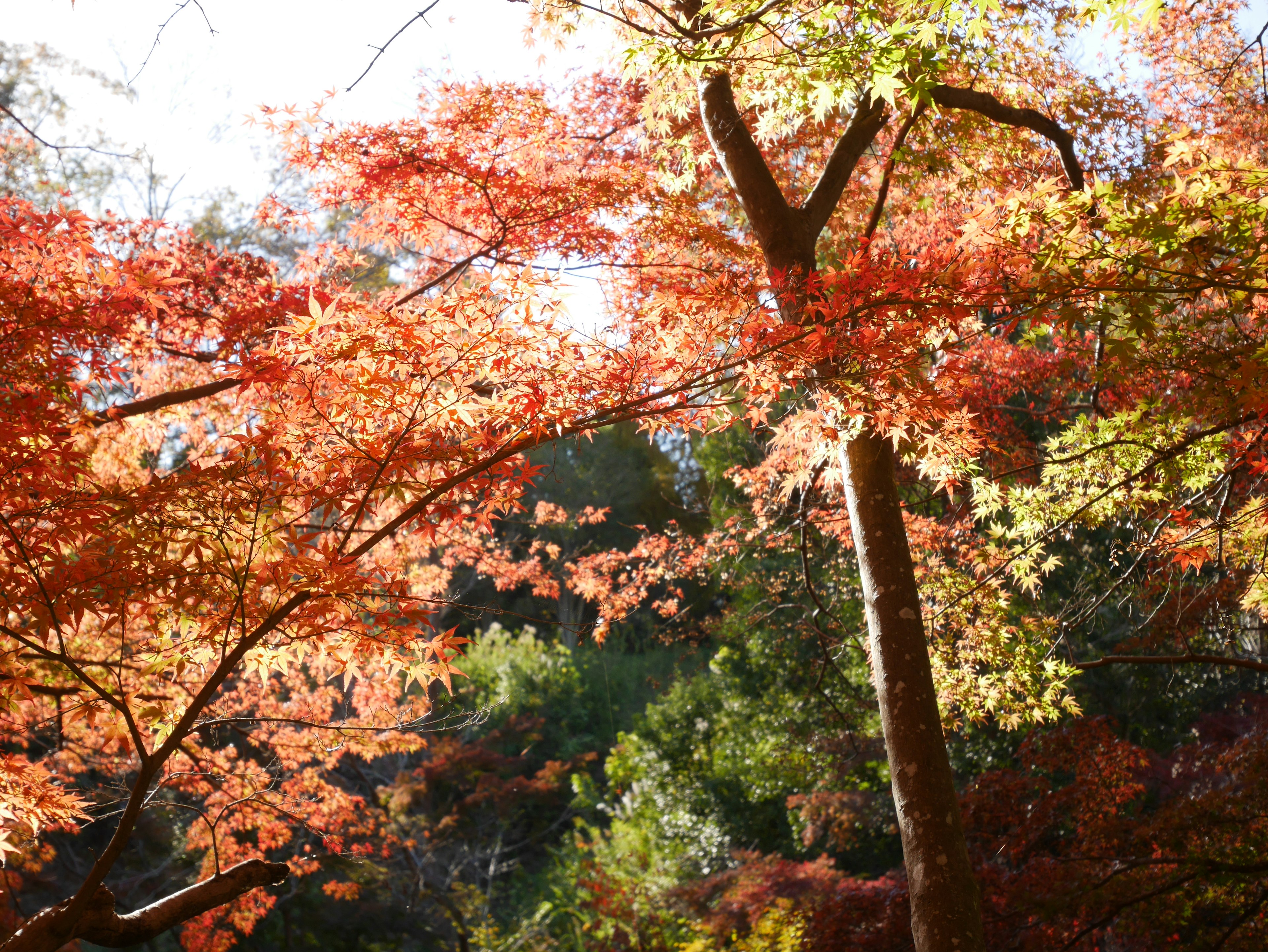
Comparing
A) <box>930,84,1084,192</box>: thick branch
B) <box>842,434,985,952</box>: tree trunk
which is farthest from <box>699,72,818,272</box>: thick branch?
<box>842,434,985,952</box>: tree trunk

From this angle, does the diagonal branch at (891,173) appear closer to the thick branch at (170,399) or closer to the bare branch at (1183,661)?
the bare branch at (1183,661)

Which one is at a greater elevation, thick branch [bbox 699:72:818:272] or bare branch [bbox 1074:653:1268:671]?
thick branch [bbox 699:72:818:272]

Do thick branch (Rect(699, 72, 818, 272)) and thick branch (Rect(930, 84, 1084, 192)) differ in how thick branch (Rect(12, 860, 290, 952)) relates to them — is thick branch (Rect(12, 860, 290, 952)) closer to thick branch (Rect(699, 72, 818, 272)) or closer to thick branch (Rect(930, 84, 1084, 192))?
thick branch (Rect(699, 72, 818, 272))

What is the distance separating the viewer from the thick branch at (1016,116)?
3471 mm

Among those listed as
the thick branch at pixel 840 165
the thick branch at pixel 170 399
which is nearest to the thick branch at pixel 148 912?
the thick branch at pixel 170 399

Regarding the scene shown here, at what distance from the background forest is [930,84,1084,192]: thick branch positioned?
0.29 metres

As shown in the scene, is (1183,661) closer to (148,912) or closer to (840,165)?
(840,165)

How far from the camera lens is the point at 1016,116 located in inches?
142

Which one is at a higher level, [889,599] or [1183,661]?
[889,599]

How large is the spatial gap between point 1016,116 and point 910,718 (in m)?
2.55

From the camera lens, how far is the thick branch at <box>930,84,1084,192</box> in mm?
3471

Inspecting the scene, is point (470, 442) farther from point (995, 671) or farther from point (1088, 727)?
point (1088, 727)

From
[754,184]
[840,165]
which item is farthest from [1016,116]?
[754,184]

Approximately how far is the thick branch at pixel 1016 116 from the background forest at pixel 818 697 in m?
0.29
